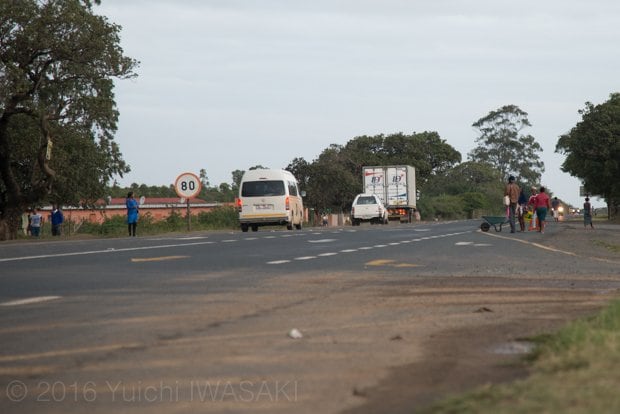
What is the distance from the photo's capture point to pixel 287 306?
10516mm

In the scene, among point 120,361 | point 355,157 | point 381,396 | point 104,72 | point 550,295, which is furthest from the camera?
point 355,157

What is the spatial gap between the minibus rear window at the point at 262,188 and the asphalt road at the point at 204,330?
26.1 metres

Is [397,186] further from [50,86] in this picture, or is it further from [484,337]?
[484,337]

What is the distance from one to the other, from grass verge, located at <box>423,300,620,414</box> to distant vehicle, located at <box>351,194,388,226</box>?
55997 millimetres

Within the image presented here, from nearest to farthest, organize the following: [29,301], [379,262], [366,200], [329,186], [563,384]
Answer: [563,384] → [29,301] → [379,262] → [366,200] → [329,186]

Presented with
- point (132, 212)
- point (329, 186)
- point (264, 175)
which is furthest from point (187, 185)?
point (329, 186)

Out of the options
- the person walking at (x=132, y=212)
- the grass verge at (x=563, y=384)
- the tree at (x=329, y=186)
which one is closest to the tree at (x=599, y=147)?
the tree at (x=329, y=186)

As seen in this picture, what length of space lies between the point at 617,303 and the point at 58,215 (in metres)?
43.6

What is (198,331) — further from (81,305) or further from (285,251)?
(285,251)

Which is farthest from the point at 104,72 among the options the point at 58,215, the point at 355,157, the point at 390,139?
the point at 390,139

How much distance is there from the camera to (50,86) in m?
48.0

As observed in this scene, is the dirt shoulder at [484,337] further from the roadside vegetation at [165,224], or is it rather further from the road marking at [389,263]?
the roadside vegetation at [165,224]

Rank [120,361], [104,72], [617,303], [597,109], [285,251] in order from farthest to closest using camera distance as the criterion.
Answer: [597,109] < [104,72] < [285,251] < [617,303] < [120,361]

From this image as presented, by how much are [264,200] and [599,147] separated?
50270 millimetres
